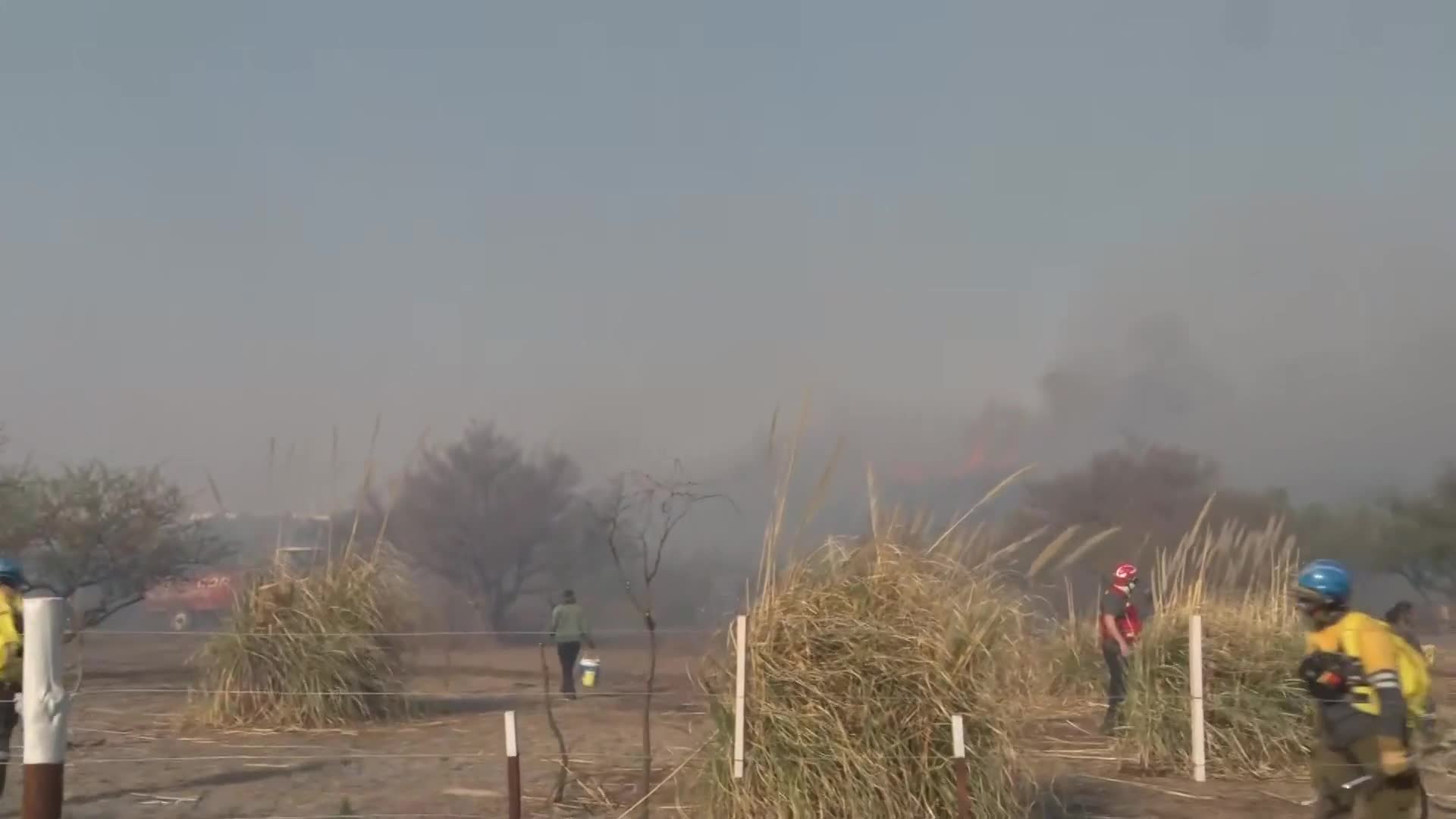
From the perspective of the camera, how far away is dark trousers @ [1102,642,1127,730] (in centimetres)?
1237

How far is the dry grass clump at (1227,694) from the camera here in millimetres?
10828

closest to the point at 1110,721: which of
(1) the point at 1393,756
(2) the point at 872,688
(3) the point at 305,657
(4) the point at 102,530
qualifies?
(2) the point at 872,688

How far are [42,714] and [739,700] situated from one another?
138 inches

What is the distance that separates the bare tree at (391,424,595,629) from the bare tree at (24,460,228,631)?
12445 millimetres

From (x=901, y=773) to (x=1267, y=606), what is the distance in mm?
6202

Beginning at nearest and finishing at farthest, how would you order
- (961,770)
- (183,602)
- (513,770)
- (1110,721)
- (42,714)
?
(42,714) < (513,770) < (961,770) < (1110,721) < (183,602)

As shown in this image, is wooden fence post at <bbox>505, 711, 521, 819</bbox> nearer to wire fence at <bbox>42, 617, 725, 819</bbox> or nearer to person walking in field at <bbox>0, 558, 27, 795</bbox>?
wire fence at <bbox>42, 617, 725, 819</bbox>

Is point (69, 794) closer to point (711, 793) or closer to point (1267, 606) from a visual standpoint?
point (711, 793)

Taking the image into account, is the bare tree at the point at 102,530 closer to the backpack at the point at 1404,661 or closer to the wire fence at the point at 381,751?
the wire fence at the point at 381,751

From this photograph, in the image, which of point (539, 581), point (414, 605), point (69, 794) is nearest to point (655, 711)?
point (414, 605)

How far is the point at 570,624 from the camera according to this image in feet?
56.4

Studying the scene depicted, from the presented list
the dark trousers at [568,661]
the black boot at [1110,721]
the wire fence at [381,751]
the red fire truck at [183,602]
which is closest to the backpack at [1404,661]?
the wire fence at [381,751]

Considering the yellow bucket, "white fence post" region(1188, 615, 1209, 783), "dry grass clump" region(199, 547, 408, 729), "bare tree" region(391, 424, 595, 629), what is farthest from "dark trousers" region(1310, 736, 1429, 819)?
"bare tree" region(391, 424, 595, 629)

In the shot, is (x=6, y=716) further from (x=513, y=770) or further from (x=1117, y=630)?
(x=1117, y=630)
